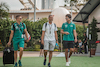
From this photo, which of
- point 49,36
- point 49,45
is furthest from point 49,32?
point 49,45

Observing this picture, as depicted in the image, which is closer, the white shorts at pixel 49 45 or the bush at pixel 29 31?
the white shorts at pixel 49 45

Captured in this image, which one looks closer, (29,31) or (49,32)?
(49,32)

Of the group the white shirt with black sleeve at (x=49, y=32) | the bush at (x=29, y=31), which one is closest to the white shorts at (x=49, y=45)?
the white shirt with black sleeve at (x=49, y=32)

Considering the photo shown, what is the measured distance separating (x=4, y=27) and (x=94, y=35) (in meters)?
12.1

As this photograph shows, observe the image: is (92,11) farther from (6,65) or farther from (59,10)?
(6,65)

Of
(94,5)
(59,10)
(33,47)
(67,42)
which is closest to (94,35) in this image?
(94,5)

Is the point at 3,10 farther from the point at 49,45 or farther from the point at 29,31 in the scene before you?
the point at 49,45

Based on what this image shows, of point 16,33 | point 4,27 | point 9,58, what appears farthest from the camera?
point 4,27

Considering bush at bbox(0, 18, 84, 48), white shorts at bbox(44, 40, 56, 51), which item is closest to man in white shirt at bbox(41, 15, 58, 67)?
white shorts at bbox(44, 40, 56, 51)

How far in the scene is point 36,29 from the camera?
1091 inches

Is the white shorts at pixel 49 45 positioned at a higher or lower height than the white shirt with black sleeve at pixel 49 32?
lower

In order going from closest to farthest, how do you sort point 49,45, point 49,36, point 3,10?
point 49,36 < point 49,45 < point 3,10

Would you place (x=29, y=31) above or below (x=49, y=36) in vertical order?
above

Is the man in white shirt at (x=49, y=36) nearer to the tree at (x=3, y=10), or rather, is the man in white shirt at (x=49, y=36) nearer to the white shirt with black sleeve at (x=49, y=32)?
the white shirt with black sleeve at (x=49, y=32)
